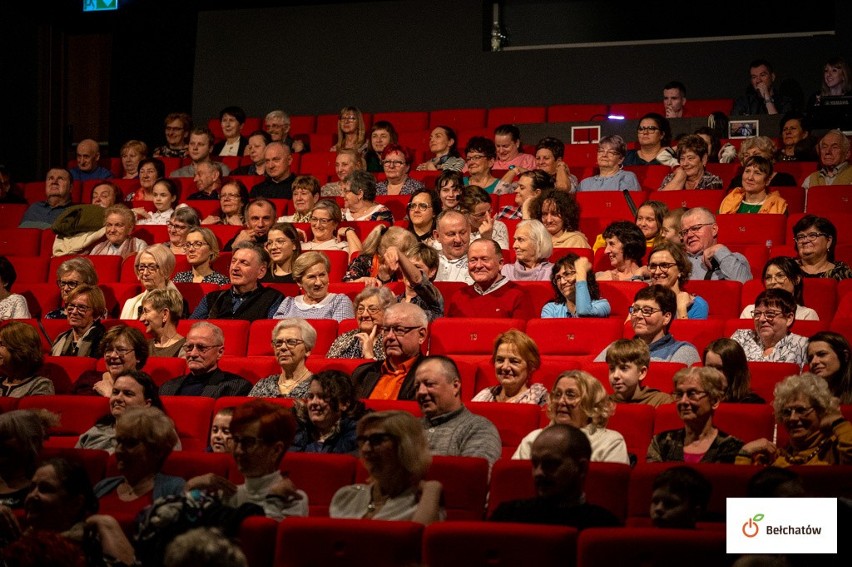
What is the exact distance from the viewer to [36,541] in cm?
176

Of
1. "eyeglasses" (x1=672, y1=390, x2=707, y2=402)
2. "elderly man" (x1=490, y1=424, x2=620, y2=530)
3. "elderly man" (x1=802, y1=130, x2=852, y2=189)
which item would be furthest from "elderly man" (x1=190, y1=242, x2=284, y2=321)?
"elderly man" (x1=802, y1=130, x2=852, y2=189)

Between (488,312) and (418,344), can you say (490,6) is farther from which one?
(418,344)

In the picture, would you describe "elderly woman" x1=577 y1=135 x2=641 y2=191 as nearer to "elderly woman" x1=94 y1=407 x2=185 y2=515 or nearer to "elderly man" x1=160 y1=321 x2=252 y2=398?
"elderly man" x1=160 y1=321 x2=252 y2=398

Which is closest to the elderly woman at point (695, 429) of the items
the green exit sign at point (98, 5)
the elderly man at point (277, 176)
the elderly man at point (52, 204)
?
the elderly man at point (277, 176)

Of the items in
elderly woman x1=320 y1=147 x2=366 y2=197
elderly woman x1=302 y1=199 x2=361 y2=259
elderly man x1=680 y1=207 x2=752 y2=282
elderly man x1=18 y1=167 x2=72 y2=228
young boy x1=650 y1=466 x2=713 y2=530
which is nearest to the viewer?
young boy x1=650 y1=466 x2=713 y2=530

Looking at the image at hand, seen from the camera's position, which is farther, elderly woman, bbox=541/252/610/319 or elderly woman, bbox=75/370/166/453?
elderly woman, bbox=541/252/610/319

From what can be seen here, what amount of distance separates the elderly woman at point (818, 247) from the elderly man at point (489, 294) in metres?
0.99

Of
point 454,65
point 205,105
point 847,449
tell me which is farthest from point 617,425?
point 205,105

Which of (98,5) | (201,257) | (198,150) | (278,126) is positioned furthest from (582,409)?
(98,5)

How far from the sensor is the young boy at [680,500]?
211 cm

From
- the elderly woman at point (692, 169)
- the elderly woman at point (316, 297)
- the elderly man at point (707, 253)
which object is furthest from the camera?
the elderly woman at point (692, 169)

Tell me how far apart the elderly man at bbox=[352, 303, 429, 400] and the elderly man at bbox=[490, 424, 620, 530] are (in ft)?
3.40

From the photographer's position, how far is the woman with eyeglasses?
5.68 metres

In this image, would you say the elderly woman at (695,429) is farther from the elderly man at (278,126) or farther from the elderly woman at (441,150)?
the elderly man at (278,126)
